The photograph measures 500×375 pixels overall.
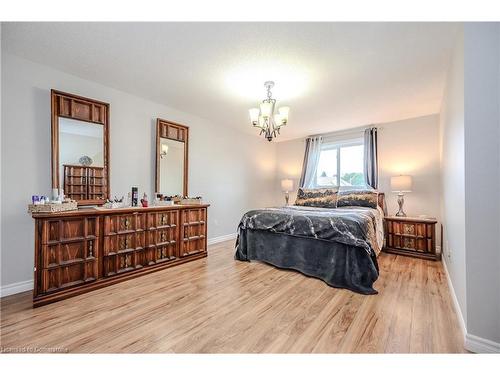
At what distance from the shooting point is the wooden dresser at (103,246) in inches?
80.1

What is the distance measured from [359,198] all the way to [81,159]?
424 centimetres

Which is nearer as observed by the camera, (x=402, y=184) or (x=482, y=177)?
(x=482, y=177)

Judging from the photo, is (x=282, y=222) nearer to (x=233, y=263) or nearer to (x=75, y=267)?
(x=233, y=263)

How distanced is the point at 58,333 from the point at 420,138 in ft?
17.7

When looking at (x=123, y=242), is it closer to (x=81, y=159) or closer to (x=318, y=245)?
(x=81, y=159)

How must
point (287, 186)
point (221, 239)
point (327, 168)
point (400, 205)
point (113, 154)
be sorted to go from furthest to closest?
point (287, 186)
point (327, 168)
point (221, 239)
point (400, 205)
point (113, 154)

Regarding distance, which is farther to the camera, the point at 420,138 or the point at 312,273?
the point at 420,138

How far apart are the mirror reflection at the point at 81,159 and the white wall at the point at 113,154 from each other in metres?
0.14

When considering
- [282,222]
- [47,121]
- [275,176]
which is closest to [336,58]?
[282,222]

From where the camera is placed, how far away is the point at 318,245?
272cm

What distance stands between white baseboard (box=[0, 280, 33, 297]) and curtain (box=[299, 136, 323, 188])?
476 centimetres

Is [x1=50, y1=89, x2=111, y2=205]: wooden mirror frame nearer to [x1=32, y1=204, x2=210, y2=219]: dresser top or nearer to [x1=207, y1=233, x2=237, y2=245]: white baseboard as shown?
[x1=32, y1=204, x2=210, y2=219]: dresser top

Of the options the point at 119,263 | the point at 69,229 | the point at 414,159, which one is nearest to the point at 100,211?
the point at 69,229
